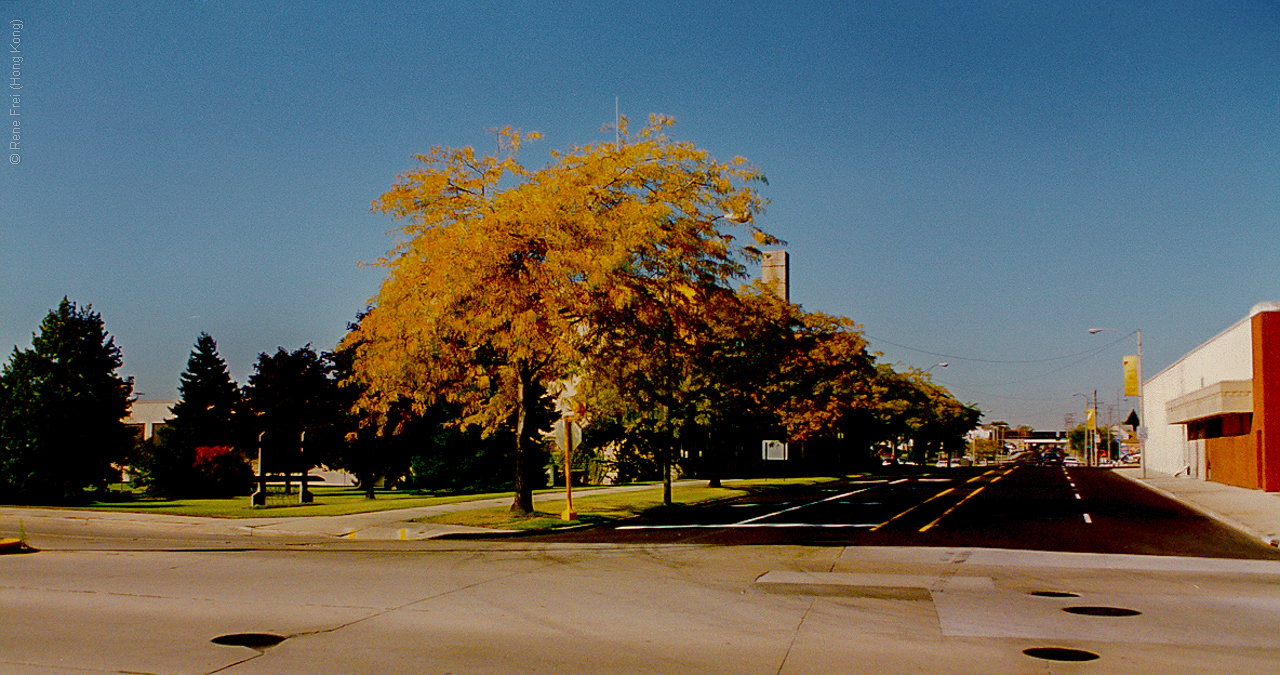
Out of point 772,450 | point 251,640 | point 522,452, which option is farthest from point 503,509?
point 772,450

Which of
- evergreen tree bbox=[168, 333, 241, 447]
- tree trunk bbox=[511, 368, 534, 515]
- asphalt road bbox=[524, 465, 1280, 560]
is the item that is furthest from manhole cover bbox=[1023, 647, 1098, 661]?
evergreen tree bbox=[168, 333, 241, 447]

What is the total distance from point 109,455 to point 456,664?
29.2m

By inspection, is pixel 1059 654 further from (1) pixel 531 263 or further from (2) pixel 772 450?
(2) pixel 772 450

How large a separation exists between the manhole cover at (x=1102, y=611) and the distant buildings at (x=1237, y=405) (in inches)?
1337

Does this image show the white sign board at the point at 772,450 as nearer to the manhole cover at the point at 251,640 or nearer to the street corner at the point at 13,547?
the street corner at the point at 13,547

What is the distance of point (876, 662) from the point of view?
332 inches

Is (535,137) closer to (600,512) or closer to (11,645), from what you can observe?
(600,512)

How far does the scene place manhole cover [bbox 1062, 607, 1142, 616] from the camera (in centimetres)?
1097

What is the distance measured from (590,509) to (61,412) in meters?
17.0

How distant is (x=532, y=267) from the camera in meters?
22.3

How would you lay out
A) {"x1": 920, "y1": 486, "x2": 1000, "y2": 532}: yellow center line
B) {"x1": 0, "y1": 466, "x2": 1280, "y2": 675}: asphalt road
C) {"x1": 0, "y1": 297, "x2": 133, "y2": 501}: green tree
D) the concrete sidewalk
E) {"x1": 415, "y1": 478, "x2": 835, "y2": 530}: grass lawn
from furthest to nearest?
{"x1": 0, "y1": 297, "x2": 133, "y2": 501}: green tree < {"x1": 415, "y1": 478, "x2": 835, "y2": 530}: grass lawn < the concrete sidewalk < {"x1": 920, "y1": 486, "x2": 1000, "y2": 532}: yellow center line < {"x1": 0, "y1": 466, "x2": 1280, "y2": 675}: asphalt road

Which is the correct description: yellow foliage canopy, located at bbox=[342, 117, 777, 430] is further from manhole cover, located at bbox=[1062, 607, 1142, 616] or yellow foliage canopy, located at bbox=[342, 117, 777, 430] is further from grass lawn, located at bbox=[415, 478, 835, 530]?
manhole cover, located at bbox=[1062, 607, 1142, 616]

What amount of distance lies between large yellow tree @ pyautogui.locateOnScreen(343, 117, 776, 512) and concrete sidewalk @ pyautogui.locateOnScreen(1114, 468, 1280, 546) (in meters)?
12.4

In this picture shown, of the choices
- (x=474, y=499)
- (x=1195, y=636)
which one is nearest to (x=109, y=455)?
(x=474, y=499)
